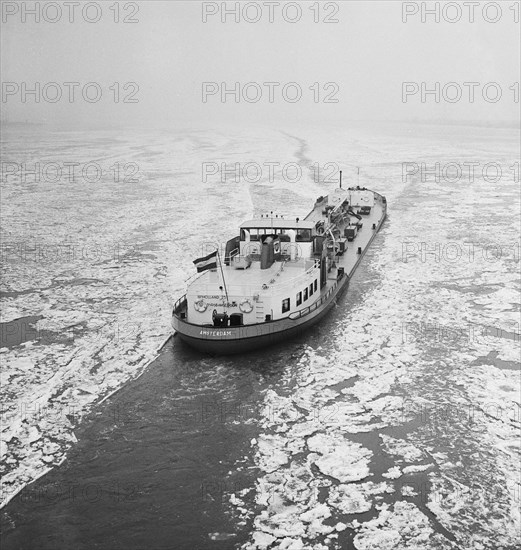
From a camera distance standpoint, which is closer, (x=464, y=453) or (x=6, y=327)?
(x=464, y=453)

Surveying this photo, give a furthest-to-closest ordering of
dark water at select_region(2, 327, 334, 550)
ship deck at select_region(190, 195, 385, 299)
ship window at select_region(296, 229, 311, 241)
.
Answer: ship window at select_region(296, 229, 311, 241) → ship deck at select_region(190, 195, 385, 299) → dark water at select_region(2, 327, 334, 550)

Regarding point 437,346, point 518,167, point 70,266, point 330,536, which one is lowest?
point 330,536

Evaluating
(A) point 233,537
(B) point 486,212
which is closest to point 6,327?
(A) point 233,537

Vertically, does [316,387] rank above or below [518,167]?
below

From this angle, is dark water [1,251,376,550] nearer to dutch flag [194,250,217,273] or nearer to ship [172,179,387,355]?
ship [172,179,387,355]

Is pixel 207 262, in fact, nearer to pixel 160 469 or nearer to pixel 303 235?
pixel 303 235

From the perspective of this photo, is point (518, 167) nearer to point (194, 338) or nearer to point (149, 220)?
point (149, 220)

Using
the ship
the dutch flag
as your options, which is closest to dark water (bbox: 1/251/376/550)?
the ship

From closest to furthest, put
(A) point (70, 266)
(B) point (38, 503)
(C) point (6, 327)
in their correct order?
(B) point (38, 503) → (C) point (6, 327) → (A) point (70, 266)
